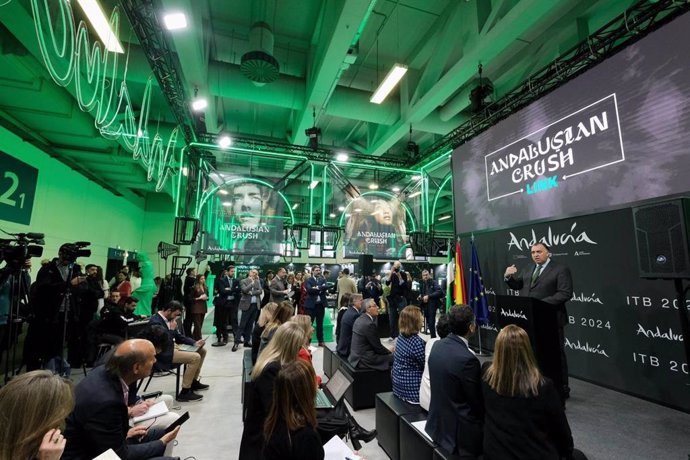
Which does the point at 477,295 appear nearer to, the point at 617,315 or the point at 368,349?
the point at 617,315

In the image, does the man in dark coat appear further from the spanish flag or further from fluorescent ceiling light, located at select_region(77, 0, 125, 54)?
fluorescent ceiling light, located at select_region(77, 0, 125, 54)

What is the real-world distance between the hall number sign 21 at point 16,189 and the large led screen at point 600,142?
7.84 m

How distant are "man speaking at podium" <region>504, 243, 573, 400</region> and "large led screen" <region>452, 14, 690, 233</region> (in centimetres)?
98

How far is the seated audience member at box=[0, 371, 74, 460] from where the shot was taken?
107cm

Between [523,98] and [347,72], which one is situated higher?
[347,72]

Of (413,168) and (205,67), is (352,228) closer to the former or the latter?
(413,168)

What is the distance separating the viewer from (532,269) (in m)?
3.91

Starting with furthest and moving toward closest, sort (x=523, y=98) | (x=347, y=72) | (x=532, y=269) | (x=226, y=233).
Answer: (x=347, y=72) → (x=226, y=233) → (x=523, y=98) → (x=532, y=269)

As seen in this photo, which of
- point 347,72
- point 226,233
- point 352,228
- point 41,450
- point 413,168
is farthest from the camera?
point 413,168

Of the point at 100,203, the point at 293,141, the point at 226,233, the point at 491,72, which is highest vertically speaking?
the point at 491,72

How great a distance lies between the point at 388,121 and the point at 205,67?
3676 mm

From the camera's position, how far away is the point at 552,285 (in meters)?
3.49

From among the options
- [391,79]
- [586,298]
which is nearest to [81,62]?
[391,79]

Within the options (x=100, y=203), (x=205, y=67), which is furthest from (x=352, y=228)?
(x=100, y=203)
